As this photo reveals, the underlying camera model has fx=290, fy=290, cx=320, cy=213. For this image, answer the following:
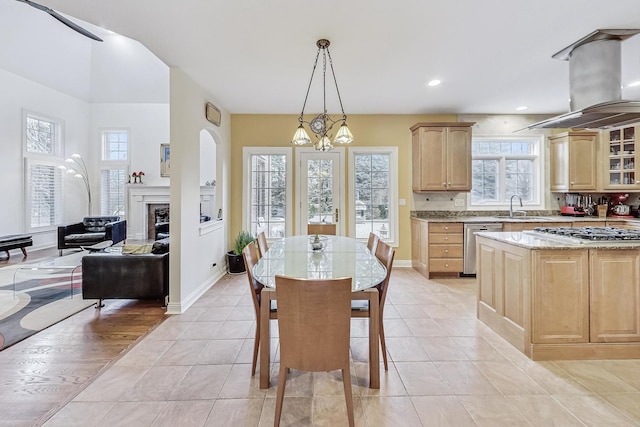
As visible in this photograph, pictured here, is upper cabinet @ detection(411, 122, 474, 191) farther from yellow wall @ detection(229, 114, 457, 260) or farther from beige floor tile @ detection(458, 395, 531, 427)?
beige floor tile @ detection(458, 395, 531, 427)

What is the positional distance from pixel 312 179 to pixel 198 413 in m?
3.81

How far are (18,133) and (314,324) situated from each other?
7681 mm

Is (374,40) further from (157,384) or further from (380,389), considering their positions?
(157,384)

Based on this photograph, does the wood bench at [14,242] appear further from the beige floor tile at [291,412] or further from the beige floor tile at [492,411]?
the beige floor tile at [492,411]

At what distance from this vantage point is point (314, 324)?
145cm

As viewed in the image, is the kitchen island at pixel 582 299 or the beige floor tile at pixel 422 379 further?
the kitchen island at pixel 582 299

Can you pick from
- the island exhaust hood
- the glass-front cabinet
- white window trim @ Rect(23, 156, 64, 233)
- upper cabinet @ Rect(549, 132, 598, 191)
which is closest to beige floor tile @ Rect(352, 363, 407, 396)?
the island exhaust hood

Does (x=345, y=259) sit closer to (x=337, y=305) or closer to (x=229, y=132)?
(x=337, y=305)

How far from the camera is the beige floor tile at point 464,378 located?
6.13ft

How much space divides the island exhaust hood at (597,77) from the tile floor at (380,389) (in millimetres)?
1992

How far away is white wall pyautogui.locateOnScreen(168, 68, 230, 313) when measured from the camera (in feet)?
10.3

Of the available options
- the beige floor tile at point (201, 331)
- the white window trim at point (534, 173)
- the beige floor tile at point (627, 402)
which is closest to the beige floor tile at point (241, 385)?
the beige floor tile at point (201, 331)

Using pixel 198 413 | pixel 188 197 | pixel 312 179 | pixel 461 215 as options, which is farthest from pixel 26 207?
pixel 461 215

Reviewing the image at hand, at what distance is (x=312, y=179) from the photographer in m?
5.01
